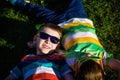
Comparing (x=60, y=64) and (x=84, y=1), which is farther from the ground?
(x=84, y=1)

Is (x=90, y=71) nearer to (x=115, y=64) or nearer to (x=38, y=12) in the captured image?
(x=115, y=64)

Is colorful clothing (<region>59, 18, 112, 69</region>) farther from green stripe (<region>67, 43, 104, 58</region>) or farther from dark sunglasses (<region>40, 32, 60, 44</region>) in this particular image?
dark sunglasses (<region>40, 32, 60, 44</region>)

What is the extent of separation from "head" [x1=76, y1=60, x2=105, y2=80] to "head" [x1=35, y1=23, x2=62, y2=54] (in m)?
0.82

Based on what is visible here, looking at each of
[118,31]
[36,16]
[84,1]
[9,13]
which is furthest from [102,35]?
[9,13]

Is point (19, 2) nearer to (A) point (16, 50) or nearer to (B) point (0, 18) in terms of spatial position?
(B) point (0, 18)

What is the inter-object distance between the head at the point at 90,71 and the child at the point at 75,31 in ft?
1.31

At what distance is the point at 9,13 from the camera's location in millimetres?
6375

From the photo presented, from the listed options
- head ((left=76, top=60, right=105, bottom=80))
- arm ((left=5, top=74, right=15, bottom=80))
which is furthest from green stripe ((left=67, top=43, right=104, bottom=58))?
arm ((left=5, top=74, right=15, bottom=80))

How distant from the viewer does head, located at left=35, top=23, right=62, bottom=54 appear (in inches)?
207

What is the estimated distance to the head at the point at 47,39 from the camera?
207 inches

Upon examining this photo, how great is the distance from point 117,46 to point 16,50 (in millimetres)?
1749

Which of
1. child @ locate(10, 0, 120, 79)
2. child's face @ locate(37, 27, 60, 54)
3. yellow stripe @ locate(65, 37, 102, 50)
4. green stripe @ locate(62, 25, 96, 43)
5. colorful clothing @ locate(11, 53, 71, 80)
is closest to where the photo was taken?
colorful clothing @ locate(11, 53, 71, 80)

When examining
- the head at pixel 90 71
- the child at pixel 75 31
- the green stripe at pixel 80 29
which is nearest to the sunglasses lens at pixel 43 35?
the child at pixel 75 31

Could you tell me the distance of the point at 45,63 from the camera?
5.14m
